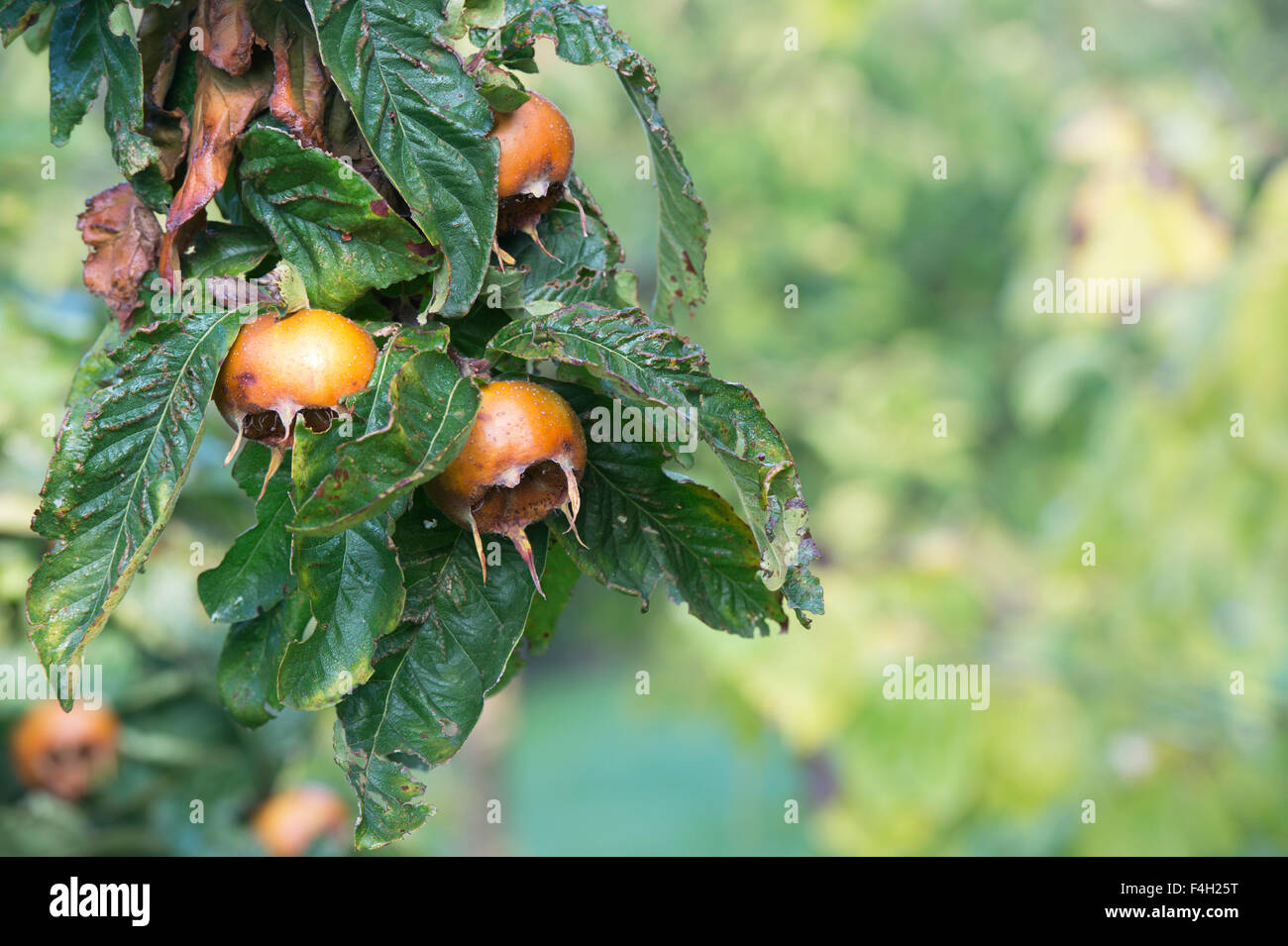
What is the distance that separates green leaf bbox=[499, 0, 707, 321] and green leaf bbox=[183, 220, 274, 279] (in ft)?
0.79

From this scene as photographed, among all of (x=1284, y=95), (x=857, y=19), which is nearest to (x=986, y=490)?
(x=1284, y=95)

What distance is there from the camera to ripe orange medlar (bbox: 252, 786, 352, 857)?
7.75 feet

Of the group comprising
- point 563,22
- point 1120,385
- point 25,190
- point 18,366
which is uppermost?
point 25,190

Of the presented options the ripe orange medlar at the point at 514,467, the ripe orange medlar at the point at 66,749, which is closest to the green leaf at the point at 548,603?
the ripe orange medlar at the point at 514,467

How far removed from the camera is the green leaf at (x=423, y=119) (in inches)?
30.5

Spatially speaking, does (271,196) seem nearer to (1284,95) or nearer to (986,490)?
(1284,95)

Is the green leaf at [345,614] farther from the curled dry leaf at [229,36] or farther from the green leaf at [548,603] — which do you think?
the curled dry leaf at [229,36]

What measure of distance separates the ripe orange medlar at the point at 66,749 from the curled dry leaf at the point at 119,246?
162 cm

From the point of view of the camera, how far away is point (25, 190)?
11.1 feet

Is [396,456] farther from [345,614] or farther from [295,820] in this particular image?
[295,820]

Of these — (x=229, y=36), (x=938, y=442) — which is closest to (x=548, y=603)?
(x=229, y=36)

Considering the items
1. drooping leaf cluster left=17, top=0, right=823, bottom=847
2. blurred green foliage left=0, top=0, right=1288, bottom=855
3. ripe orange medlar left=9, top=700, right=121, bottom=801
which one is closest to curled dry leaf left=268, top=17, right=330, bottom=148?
drooping leaf cluster left=17, top=0, right=823, bottom=847

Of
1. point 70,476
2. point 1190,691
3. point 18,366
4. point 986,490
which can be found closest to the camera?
point 70,476

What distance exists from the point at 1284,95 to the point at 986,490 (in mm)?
3119
